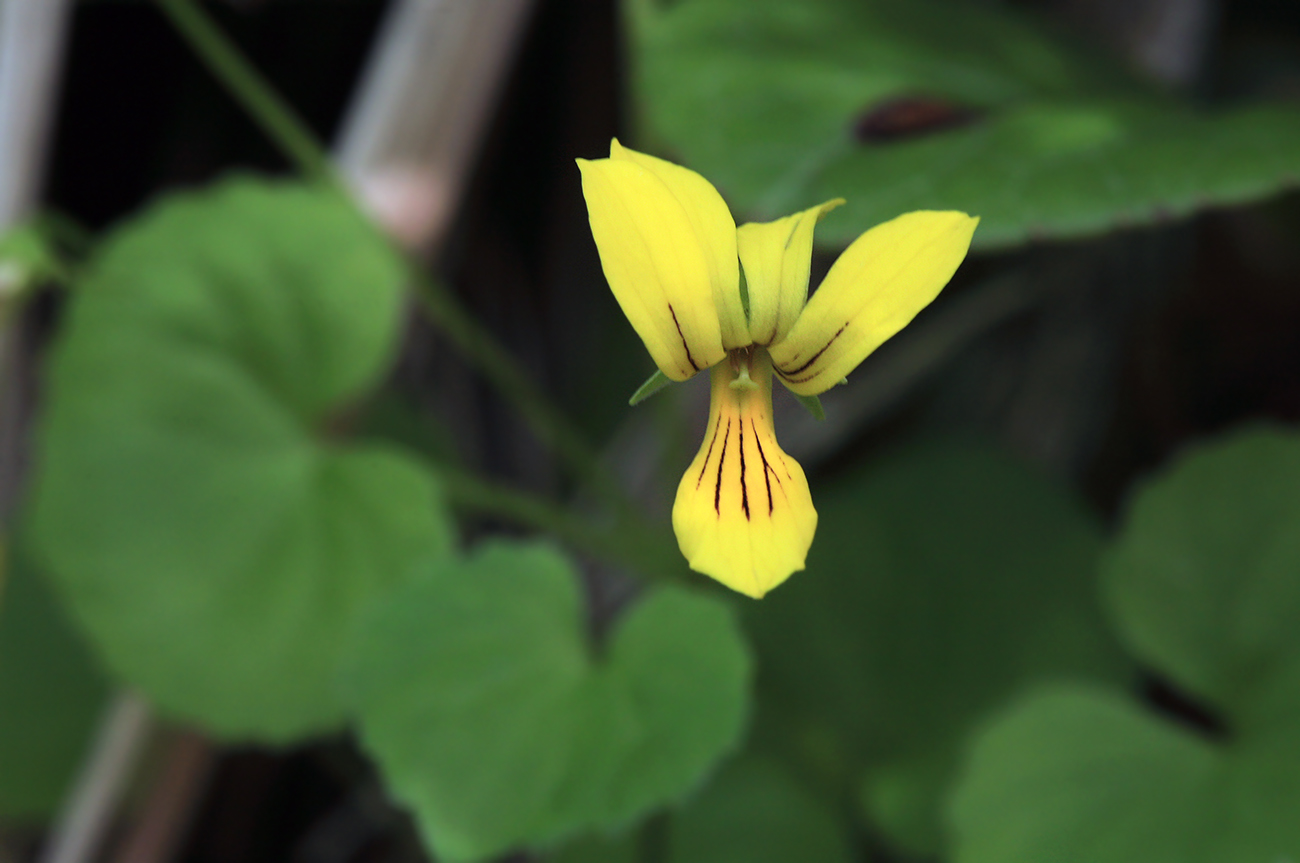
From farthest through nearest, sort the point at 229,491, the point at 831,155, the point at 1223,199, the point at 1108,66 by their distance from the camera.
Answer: the point at 1108,66 < the point at 229,491 < the point at 831,155 < the point at 1223,199

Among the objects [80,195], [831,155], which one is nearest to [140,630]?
[831,155]

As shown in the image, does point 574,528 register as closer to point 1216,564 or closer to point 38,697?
point 1216,564

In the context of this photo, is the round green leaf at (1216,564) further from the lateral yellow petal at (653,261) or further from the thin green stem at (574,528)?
the lateral yellow petal at (653,261)

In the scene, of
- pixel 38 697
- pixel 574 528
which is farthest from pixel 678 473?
pixel 38 697

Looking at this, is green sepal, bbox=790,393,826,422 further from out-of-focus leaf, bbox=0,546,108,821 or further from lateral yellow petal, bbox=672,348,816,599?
out-of-focus leaf, bbox=0,546,108,821

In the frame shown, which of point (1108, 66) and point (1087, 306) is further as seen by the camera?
point (1087, 306)

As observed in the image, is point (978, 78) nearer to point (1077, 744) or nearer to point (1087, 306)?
point (1087, 306)
